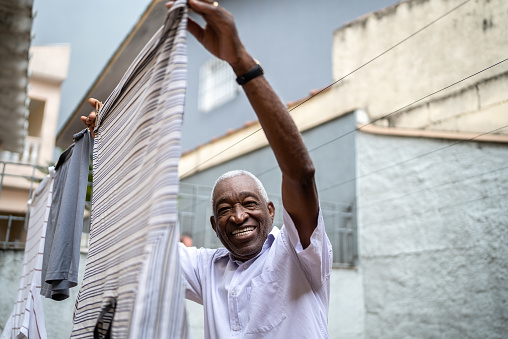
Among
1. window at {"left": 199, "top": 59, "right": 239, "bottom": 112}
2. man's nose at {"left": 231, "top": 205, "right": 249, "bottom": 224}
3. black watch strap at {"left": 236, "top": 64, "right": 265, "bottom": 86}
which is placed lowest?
man's nose at {"left": 231, "top": 205, "right": 249, "bottom": 224}

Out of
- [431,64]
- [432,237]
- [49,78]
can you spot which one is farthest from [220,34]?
[49,78]

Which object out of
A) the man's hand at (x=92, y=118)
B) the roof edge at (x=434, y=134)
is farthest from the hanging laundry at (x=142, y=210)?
the roof edge at (x=434, y=134)

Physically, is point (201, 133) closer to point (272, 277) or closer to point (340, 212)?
point (340, 212)

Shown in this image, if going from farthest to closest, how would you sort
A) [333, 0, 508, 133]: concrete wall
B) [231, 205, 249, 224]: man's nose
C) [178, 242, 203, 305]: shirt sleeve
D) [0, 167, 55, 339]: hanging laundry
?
1. [333, 0, 508, 133]: concrete wall
2. [0, 167, 55, 339]: hanging laundry
3. [178, 242, 203, 305]: shirt sleeve
4. [231, 205, 249, 224]: man's nose

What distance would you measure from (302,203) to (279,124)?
1.05ft

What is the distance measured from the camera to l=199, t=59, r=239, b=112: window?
11000mm

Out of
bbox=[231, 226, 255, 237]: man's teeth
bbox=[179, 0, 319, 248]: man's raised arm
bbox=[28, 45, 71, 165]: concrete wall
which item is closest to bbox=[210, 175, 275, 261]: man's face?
bbox=[231, 226, 255, 237]: man's teeth

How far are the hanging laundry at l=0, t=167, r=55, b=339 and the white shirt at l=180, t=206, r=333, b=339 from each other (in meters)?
1.14

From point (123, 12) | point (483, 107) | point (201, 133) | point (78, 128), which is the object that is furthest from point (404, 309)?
point (123, 12)

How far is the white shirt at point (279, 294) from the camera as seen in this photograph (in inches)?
70.6

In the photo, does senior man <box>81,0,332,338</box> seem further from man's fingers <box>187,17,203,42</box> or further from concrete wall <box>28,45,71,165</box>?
concrete wall <box>28,45,71,165</box>

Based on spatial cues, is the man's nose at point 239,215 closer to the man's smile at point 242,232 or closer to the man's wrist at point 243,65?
the man's smile at point 242,232

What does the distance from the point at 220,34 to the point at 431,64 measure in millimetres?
5581

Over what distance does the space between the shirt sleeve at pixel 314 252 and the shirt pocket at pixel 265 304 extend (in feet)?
0.47
